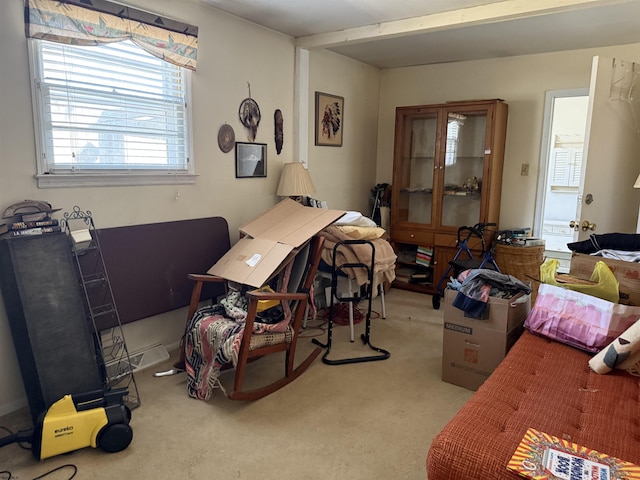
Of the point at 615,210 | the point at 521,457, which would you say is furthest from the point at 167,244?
the point at 615,210

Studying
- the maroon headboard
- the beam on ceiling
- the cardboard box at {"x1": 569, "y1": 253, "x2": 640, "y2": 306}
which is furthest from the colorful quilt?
the beam on ceiling

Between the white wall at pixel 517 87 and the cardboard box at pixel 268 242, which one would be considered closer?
the cardboard box at pixel 268 242

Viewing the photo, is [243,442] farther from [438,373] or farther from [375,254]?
[375,254]

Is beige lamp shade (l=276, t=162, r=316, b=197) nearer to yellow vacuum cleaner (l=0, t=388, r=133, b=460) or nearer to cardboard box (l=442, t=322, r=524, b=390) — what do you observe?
cardboard box (l=442, t=322, r=524, b=390)

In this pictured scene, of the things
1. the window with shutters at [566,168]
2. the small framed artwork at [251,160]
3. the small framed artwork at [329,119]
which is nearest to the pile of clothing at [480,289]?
the small framed artwork at [251,160]

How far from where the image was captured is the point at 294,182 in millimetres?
3721

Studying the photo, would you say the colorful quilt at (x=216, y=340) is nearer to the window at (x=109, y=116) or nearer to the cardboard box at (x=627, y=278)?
the window at (x=109, y=116)

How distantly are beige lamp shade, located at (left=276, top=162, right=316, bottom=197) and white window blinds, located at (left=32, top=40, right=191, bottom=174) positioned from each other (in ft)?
2.83

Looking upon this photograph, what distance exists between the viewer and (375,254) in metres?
3.38

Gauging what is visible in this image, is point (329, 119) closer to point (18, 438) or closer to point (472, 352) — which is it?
point (472, 352)

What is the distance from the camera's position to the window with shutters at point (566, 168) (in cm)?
568

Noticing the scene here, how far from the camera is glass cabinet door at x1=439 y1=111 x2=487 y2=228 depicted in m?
4.45

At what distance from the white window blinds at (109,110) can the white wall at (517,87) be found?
284cm

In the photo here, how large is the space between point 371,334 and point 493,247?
1.51 m
